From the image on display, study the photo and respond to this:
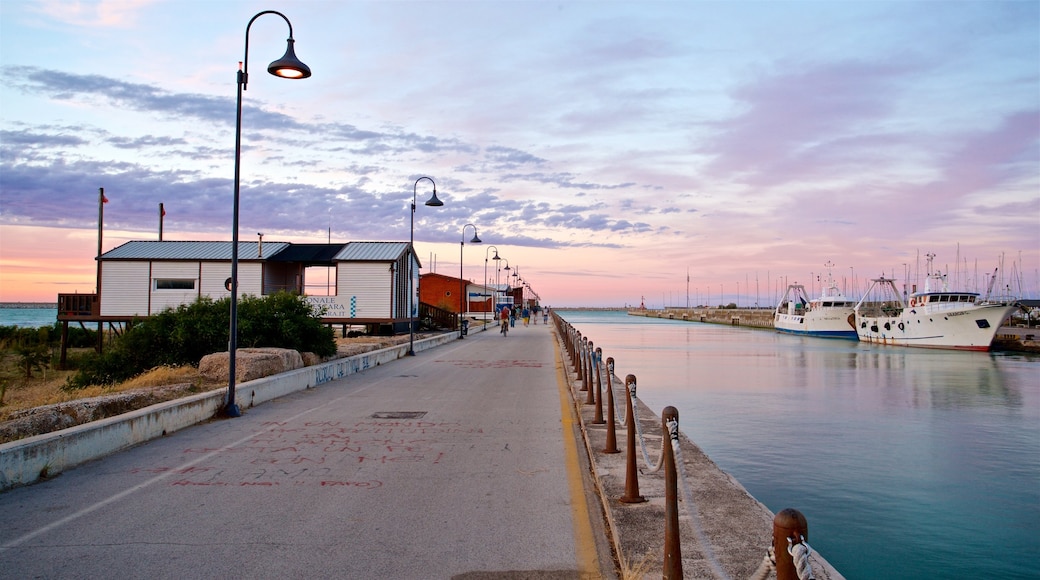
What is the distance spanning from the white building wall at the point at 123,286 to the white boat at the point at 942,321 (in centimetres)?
5460

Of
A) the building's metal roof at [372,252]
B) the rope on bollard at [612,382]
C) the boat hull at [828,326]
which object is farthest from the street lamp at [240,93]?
the boat hull at [828,326]

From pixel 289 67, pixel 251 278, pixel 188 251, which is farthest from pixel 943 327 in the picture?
pixel 289 67

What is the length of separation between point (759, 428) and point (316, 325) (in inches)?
463

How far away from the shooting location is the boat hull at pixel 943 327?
2062 inches

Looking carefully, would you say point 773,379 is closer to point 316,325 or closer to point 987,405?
point 987,405

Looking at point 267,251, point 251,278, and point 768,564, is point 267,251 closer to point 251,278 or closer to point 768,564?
point 251,278

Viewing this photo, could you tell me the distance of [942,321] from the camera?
5569 centimetres

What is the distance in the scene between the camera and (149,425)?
9680 mm

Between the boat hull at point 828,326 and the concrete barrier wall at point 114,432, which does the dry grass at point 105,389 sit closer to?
the concrete barrier wall at point 114,432

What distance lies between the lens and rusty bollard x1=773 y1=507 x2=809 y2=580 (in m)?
2.65

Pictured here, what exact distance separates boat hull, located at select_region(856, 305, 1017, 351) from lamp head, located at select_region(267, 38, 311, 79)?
180ft

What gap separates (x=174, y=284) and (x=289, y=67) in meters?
29.0

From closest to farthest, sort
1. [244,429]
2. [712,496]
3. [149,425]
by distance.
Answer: [712,496] → [149,425] → [244,429]

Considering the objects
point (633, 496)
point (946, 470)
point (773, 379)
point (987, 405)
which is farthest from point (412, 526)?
point (773, 379)
